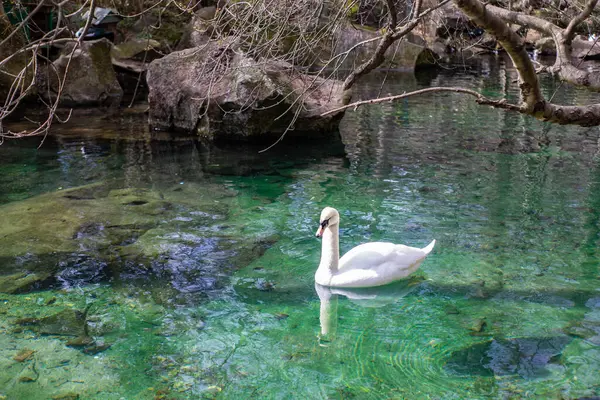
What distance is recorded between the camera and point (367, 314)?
19.1ft

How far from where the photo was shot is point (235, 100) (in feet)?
38.6

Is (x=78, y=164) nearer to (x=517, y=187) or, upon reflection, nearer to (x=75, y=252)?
(x=75, y=252)

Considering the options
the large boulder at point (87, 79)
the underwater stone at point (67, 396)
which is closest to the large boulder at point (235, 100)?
the large boulder at point (87, 79)

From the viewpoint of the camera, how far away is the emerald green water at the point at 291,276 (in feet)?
15.7

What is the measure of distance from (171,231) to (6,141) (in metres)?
6.84

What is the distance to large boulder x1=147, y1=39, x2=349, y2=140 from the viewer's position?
1158cm

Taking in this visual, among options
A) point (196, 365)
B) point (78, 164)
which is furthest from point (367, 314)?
point (78, 164)

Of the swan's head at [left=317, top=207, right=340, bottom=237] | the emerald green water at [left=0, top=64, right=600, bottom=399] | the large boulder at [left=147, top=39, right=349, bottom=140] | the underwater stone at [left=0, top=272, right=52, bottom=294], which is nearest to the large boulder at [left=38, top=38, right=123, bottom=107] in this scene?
the large boulder at [left=147, top=39, right=349, bottom=140]

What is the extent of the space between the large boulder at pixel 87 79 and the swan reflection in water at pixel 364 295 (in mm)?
12473

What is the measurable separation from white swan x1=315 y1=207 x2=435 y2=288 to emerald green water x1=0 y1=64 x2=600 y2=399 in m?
0.17

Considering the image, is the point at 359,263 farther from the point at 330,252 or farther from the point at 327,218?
the point at 327,218

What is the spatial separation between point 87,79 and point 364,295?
13.1 metres

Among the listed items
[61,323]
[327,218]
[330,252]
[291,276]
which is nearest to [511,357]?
[330,252]

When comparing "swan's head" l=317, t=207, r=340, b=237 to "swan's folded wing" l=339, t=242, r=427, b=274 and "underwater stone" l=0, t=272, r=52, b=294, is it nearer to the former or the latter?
"swan's folded wing" l=339, t=242, r=427, b=274
